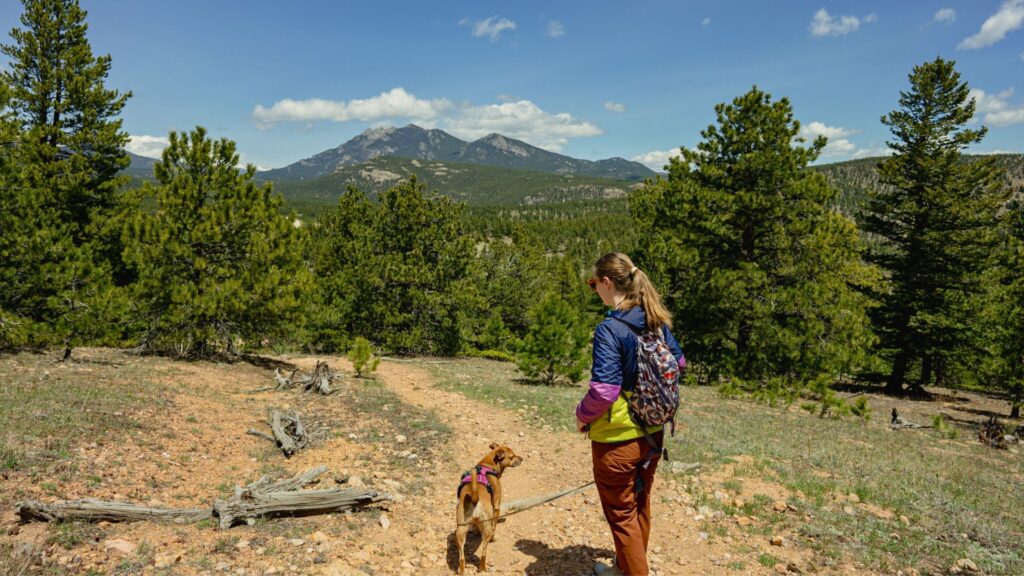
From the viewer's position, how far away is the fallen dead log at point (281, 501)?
16.1 ft

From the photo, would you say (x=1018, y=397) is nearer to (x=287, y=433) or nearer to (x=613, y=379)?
(x=613, y=379)

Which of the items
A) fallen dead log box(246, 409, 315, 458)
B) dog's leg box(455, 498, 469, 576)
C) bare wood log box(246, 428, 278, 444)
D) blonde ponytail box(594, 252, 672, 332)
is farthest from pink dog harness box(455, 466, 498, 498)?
bare wood log box(246, 428, 278, 444)

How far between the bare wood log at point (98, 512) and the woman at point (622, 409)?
4.25 m

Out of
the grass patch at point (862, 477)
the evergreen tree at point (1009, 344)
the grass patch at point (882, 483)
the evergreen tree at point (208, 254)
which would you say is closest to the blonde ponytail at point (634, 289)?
the grass patch at point (862, 477)

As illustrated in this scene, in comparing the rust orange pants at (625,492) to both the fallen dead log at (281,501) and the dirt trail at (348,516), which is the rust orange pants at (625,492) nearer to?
the dirt trail at (348,516)

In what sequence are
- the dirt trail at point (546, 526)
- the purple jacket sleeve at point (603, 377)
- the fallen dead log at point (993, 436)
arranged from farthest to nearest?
1. the fallen dead log at point (993, 436)
2. the dirt trail at point (546, 526)
3. the purple jacket sleeve at point (603, 377)

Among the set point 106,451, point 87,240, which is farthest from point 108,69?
point 106,451

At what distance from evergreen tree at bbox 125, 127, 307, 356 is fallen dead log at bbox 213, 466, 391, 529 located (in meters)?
9.00

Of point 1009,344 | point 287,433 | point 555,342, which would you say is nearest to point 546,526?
point 287,433

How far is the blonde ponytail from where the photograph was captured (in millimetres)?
3549

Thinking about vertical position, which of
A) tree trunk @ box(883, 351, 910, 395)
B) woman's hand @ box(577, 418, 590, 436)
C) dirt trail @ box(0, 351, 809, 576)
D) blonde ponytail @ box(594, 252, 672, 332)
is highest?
blonde ponytail @ box(594, 252, 672, 332)

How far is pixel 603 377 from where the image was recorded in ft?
11.1

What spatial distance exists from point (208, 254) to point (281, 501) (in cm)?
1094

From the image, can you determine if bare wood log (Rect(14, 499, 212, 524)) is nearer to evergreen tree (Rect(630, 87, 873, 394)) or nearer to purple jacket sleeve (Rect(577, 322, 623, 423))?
purple jacket sleeve (Rect(577, 322, 623, 423))
